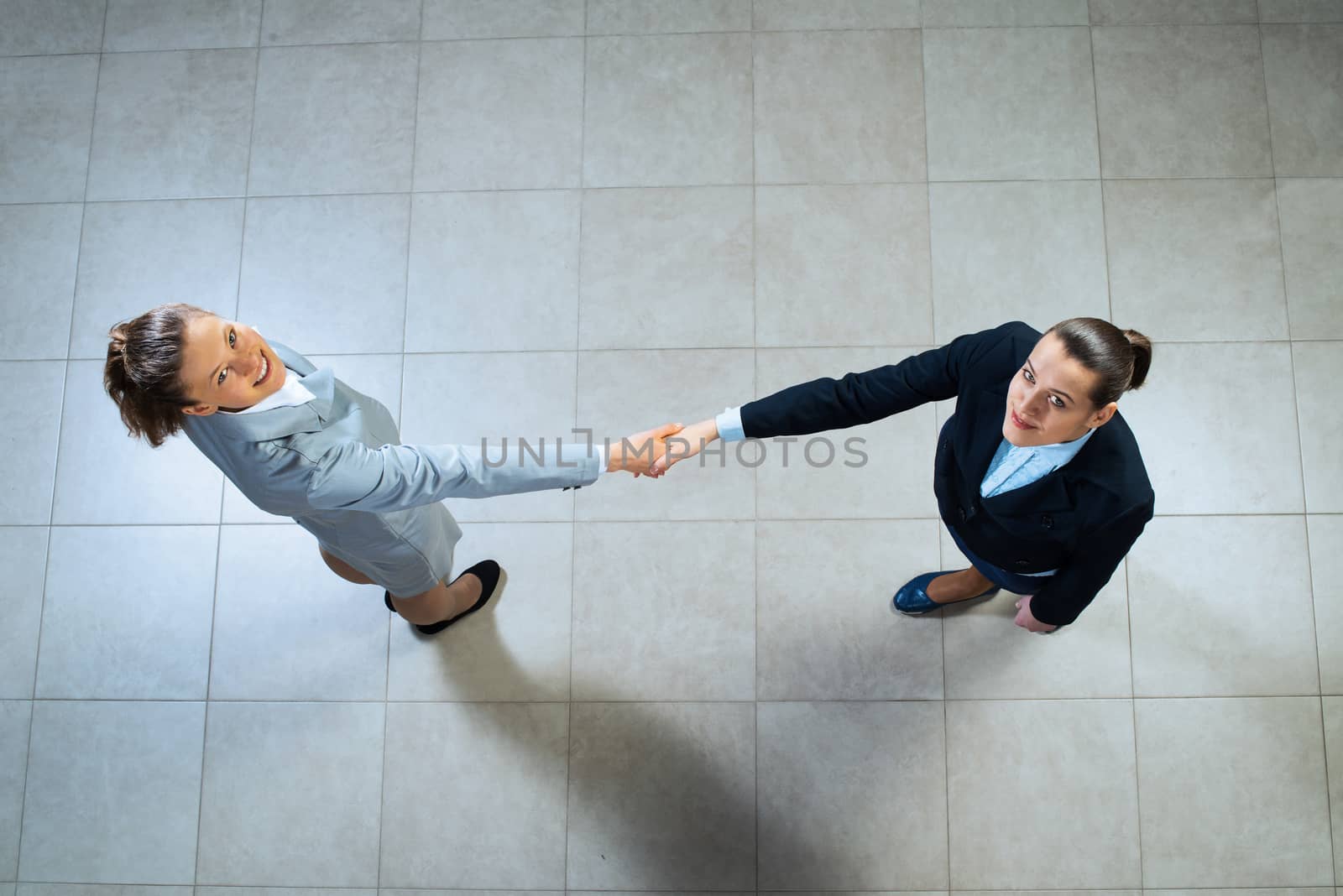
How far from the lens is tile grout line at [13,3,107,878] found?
2.56m

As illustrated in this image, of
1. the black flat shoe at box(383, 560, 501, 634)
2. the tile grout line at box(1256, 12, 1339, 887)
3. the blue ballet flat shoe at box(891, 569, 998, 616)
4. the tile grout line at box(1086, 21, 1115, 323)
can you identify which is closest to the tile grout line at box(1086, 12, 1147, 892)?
the tile grout line at box(1086, 21, 1115, 323)

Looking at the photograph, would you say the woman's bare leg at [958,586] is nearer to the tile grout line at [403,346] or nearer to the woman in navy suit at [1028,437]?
the woman in navy suit at [1028,437]

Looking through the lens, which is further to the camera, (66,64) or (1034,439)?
(66,64)

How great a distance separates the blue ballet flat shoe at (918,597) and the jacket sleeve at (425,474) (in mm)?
1170

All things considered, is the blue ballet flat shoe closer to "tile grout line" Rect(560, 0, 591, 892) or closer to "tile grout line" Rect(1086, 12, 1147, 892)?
"tile grout line" Rect(1086, 12, 1147, 892)

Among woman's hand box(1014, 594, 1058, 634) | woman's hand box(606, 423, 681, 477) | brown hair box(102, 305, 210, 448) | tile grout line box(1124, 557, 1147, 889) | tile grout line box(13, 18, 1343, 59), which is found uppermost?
tile grout line box(13, 18, 1343, 59)

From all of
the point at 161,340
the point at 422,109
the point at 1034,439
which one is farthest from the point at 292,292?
the point at 1034,439

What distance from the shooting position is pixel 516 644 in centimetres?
259

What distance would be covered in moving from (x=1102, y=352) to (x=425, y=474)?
134 cm

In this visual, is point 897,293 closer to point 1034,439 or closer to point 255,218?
point 1034,439

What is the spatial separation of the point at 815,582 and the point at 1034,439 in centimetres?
118

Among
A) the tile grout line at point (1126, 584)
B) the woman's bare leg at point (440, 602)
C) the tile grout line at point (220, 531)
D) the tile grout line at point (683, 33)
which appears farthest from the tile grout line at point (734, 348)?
the tile grout line at point (683, 33)

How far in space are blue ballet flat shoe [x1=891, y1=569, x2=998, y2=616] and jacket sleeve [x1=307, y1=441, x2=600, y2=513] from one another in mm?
1170

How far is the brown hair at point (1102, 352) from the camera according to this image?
1.38 meters
